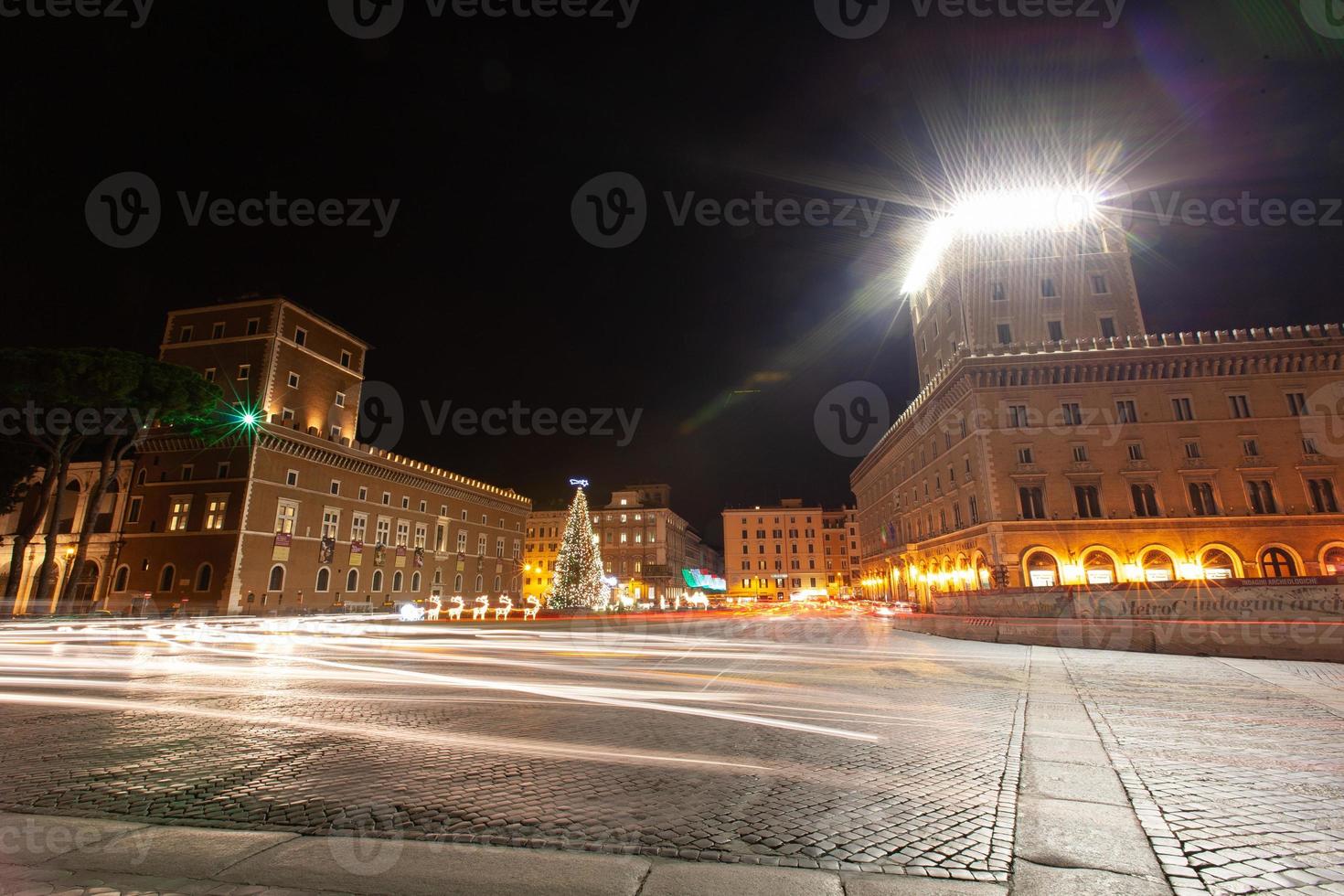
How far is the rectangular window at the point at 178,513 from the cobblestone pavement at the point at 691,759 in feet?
118

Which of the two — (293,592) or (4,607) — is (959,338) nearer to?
(293,592)

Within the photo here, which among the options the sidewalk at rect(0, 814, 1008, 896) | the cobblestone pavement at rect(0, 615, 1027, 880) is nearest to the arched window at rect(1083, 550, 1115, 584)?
the cobblestone pavement at rect(0, 615, 1027, 880)

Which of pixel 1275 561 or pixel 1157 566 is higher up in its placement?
pixel 1275 561

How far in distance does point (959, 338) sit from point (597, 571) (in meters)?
33.3

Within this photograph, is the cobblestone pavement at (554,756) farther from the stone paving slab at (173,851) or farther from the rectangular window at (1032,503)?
the rectangular window at (1032,503)

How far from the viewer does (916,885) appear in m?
2.92


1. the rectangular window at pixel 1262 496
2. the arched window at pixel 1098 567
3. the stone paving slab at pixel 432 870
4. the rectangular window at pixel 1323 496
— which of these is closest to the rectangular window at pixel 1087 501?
the arched window at pixel 1098 567

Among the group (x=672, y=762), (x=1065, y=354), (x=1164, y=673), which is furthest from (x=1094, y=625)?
(x=1065, y=354)

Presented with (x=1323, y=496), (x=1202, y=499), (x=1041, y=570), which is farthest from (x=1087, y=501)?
(x=1323, y=496)

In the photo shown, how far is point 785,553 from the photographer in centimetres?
10794

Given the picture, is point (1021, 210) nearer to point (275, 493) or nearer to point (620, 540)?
point (275, 493)

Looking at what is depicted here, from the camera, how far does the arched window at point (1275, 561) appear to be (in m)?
34.8

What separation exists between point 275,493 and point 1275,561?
63.7 m

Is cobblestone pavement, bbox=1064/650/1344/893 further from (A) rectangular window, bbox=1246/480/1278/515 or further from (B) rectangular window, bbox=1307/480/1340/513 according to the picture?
(B) rectangular window, bbox=1307/480/1340/513
